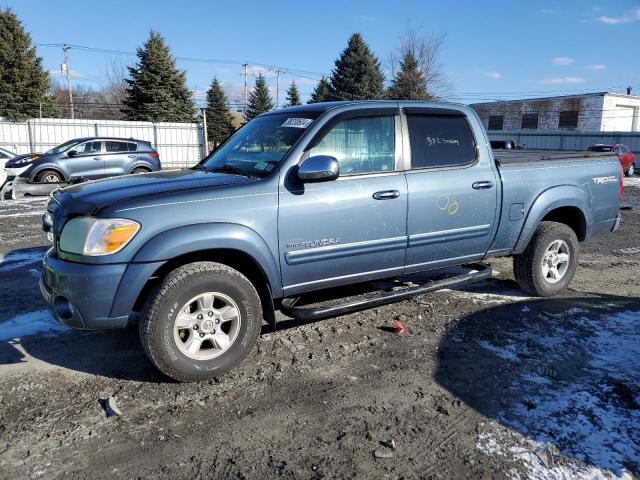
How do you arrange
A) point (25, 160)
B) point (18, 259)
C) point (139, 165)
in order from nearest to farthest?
1. point (18, 259)
2. point (25, 160)
3. point (139, 165)

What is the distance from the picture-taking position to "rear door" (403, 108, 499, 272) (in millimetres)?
4219

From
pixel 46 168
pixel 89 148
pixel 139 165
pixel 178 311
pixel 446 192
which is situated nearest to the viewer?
pixel 178 311

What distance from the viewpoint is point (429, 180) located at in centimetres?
424

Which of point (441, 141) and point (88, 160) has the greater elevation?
point (441, 141)

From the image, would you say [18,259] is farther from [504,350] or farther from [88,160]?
[88,160]

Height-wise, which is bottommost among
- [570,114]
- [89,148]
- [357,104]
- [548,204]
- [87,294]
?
[87,294]

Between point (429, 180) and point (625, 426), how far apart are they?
2.22m

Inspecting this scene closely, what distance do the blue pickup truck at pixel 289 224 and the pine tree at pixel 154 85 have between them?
36691 mm

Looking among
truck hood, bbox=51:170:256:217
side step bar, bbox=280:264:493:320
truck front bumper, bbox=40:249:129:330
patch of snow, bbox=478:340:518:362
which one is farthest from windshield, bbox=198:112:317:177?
patch of snow, bbox=478:340:518:362

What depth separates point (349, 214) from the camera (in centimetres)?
384

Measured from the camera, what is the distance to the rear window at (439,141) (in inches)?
170

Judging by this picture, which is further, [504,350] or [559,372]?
[504,350]

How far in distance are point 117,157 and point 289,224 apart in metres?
13.7

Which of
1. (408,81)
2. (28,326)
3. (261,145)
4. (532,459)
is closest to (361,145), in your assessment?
(261,145)
